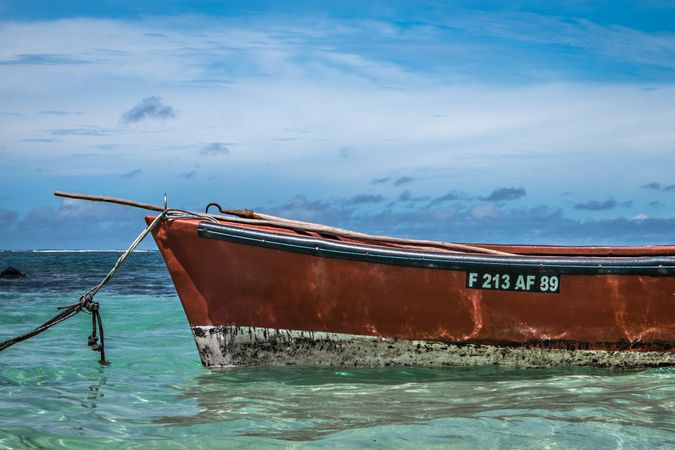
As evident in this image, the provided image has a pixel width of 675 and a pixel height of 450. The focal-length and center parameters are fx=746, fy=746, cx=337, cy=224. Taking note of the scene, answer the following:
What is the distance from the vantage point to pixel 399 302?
710cm

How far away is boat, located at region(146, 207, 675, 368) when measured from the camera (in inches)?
276

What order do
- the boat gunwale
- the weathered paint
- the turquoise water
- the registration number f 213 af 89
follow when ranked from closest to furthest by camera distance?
1. the turquoise water
2. the boat gunwale
3. the registration number f 213 af 89
4. the weathered paint

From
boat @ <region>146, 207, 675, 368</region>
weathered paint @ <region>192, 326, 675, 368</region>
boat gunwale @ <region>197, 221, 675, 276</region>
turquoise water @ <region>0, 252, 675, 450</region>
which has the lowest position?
turquoise water @ <region>0, 252, 675, 450</region>

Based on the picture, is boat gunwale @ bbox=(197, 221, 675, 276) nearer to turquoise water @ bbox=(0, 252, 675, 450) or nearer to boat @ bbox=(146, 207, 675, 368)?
boat @ bbox=(146, 207, 675, 368)

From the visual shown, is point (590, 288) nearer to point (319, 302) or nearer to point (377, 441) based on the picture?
point (319, 302)

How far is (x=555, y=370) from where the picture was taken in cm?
745

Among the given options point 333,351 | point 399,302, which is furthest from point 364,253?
point 333,351

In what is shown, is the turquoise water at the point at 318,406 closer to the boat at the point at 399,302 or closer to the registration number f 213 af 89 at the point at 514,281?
the boat at the point at 399,302

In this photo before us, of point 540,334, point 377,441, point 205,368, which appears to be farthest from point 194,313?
point 540,334

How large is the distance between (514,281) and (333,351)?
1.87 meters

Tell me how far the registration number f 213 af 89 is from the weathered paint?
0.62 metres

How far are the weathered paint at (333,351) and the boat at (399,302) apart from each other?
0.4 inches

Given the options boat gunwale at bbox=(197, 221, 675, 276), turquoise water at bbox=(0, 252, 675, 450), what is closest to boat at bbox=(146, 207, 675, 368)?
boat gunwale at bbox=(197, 221, 675, 276)

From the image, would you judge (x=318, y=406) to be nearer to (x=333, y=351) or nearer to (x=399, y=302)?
(x=333, y=351)
